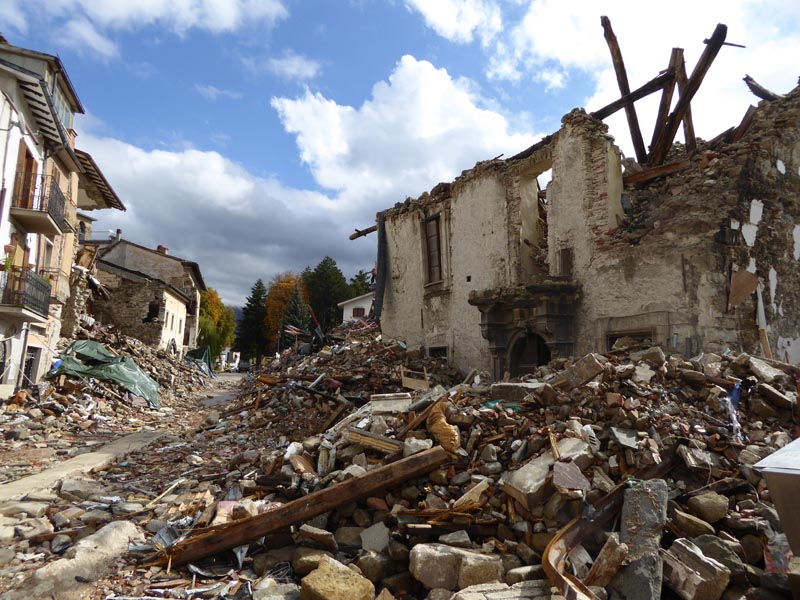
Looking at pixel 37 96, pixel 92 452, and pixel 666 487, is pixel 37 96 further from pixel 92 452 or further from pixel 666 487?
pixel 666 487

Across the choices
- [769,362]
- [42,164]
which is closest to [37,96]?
[42,164]

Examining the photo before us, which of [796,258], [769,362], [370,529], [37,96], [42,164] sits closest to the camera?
[370,529]

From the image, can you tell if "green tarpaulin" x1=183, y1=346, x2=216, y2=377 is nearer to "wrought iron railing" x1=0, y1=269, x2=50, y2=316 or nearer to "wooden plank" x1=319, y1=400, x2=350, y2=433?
"wrought iron railing" x1=0, y1=269, x2=50, y2=316

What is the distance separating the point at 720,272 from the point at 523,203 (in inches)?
193

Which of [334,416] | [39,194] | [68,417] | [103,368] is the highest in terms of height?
[39,194]

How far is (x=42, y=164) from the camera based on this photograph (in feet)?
46.4

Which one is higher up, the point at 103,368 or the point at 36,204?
the point at 36,204

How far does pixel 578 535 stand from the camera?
4.18 m

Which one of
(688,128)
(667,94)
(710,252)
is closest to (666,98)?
(667,94)

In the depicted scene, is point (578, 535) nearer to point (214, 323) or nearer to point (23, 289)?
point (23, 289)

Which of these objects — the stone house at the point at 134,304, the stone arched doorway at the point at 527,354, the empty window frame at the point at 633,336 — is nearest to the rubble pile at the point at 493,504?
the empty window frame at the point at 633,336

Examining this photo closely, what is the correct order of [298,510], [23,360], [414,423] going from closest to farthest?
[298,510]
[414,423]
[23,360]

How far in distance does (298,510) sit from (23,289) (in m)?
11.3

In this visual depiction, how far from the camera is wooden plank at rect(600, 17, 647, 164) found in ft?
36.5
